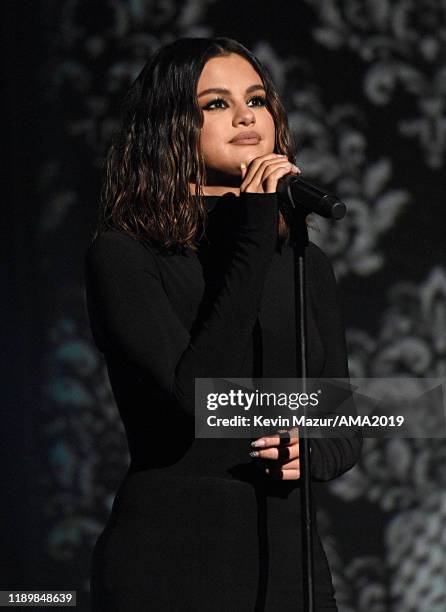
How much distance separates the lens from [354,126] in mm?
2486

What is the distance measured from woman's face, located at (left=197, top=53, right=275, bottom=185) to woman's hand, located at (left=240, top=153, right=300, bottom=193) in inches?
4.2

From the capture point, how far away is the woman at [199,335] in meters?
1.13

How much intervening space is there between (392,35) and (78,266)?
950mm

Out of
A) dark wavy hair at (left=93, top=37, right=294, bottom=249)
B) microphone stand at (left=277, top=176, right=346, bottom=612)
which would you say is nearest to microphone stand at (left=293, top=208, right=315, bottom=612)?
microphone stand at (left=277, top=176, right=346, bottom=612)

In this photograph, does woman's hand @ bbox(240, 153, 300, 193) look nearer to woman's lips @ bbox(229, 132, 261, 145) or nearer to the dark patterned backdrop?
woman's lips @ bbox(229, 132, 261, 145)

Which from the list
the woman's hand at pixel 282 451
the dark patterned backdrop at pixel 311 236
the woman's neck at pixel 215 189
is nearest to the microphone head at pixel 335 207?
the woman's hand at pixel 282 451

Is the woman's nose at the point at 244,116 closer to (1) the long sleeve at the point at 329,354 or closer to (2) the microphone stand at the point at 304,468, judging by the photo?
(1) the long sleeve at the point at 329,354

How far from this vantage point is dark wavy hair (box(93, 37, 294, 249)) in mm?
1305

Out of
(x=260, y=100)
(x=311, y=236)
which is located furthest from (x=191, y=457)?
(x=311, y=236)

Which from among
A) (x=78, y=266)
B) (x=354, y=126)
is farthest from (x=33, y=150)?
(x=354, y=126)

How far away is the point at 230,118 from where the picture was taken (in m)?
1.30

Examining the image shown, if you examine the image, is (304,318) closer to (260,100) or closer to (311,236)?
(260,100)

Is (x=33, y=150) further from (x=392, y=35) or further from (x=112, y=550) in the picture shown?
(x=112, y=550)

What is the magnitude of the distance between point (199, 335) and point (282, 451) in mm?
157
